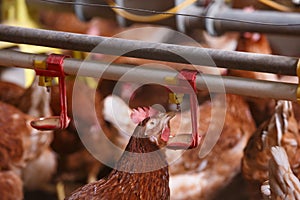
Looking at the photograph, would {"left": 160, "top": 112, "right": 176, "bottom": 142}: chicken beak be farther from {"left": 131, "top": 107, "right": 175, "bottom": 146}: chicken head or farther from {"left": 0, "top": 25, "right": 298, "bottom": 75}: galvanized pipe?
{"left": 0, "top": 25, "right": 298, "bottom": 75}: galvanized pipe

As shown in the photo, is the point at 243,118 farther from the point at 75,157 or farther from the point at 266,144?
the point at 75,157

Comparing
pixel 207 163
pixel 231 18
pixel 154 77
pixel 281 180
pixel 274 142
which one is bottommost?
pixel 207 163

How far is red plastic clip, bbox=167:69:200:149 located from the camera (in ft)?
4.55

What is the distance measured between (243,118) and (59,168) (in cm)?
73

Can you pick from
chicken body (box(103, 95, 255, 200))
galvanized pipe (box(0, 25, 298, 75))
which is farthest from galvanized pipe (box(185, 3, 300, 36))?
galvanized pipe (box(0, 25, 298, 75))

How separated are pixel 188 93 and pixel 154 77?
8cm

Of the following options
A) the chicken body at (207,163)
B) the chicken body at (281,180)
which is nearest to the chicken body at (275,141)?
the chicken body at (207,163)

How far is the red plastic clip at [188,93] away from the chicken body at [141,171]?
0.16ft

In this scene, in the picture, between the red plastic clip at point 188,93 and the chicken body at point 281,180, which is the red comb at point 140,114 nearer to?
the red plastic clip at point 188,93

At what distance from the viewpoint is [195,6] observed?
2.70m

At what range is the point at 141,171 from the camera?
147 cm

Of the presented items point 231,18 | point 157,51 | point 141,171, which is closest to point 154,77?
point 157,51

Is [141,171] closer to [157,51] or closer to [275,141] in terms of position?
[157,51]

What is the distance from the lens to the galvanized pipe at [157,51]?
4.38 ft
